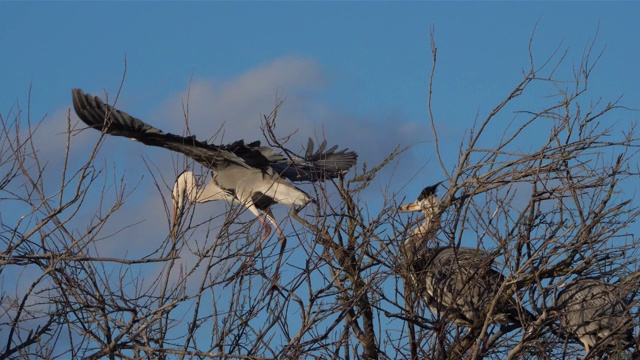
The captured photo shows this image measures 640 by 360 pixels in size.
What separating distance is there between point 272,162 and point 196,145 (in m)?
1.17

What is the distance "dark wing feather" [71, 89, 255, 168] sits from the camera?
9.02 m

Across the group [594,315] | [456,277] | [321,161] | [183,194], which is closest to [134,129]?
[321,161]

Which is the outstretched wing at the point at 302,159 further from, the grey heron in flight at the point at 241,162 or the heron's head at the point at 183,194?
the heron's head at the point at 183,194

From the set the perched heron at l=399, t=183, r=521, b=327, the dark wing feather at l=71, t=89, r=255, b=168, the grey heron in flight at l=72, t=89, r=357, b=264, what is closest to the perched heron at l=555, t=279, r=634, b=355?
the perched heron at l=399, t=183, r=521, b=327

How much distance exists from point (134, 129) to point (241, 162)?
1.49 metres

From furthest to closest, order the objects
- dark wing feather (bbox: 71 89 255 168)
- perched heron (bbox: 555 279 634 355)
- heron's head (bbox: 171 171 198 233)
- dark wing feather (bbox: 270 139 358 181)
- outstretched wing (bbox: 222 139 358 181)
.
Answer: dark wing feather (bbox: 270 139 358 181) < outstretched wing (bbox: 222 139 358 181) < dark wing feather (bbox: 71 89 255 168) < perched heron (bbox: 555 279 634 355) < heron's head (bbox: 171 171 198 233)

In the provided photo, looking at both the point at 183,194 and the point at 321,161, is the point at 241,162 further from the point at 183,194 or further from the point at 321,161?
the point at 183,194

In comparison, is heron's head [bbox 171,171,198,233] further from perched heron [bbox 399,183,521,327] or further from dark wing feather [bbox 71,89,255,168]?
perched heron [bbox 399,183,521,327]

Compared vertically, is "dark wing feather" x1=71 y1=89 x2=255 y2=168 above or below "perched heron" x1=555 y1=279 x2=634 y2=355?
above

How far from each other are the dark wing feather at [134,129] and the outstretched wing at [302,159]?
0.16 m

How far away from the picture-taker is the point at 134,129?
9508mm

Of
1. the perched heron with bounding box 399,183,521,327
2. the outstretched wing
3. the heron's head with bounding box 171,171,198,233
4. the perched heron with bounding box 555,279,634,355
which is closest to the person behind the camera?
the heron's head with bounding box 171,171,198,233

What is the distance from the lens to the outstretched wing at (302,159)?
388 inches

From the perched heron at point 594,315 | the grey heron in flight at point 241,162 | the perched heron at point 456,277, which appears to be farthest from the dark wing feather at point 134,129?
the perched heron at point 594,315
